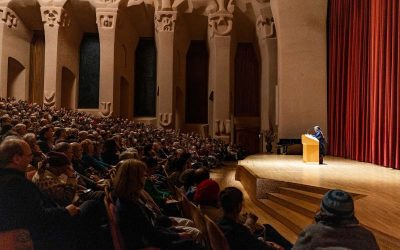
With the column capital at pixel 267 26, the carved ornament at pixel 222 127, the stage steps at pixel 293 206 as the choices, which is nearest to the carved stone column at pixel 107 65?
→ the carved ornament at pixel 222 127

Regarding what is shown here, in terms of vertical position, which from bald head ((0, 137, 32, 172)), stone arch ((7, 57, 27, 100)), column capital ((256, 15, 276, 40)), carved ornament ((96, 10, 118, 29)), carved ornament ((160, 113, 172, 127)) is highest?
carved ornament ((96, 10, 118, 29))

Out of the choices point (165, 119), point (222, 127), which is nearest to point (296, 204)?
point (222, 127)

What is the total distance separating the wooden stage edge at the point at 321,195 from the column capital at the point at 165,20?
1049 cm

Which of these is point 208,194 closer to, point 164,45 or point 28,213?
point 28,213

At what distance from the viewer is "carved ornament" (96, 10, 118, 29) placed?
1667 centimetres

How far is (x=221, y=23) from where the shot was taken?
16.9 meters

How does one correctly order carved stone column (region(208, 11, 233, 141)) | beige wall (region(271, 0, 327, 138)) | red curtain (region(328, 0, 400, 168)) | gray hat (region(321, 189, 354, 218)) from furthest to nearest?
carved stone column (region(208, 11, 233, 141)) → beige wall (region(271, 0, 327, 138)) → red curtain (region(328, 0, 400, 168)) → gray hat (region(321, 189, 354, 218))

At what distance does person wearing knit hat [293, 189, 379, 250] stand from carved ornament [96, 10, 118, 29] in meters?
16.1

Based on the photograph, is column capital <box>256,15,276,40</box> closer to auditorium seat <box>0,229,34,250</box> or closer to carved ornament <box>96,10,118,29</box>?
carved ornament <box>96,10,118,29</box>

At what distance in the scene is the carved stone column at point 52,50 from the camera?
644 inches

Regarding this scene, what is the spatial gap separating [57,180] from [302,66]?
10807mm

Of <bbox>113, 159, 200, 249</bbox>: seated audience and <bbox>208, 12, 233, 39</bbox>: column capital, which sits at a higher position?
<bbox>208, 12, 233, 39</bbox>: column capital

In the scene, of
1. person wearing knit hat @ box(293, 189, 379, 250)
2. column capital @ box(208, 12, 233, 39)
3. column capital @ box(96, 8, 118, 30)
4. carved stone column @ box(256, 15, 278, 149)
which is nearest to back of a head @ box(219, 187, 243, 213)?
person wearing knit hat @ box(293, 189, 379, 250)

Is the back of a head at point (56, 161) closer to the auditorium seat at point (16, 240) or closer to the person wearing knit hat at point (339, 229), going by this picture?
the auditorium seat at point (16, 240)
